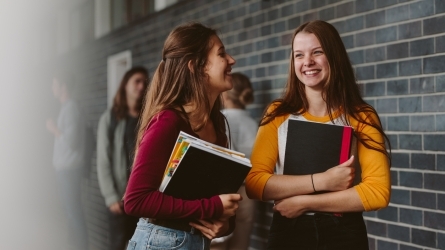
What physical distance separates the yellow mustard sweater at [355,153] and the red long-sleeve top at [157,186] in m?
0.29

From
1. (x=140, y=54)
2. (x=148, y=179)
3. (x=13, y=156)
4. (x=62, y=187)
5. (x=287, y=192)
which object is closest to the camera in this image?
(x=148, y=179)

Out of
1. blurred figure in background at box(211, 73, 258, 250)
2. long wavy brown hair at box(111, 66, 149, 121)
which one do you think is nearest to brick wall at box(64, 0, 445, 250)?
blurred figure in background at box(211, 73, 258, 250)

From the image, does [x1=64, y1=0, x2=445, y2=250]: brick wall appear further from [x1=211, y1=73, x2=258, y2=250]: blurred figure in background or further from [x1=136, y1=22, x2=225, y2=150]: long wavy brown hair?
[x1=136, y1=22, x2=225, y2=150]: long wavy brown hair

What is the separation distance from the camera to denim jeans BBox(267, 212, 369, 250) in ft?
6.68

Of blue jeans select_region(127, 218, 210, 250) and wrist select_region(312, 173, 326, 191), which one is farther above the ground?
wrist select_region(312, 173, 326, 191)

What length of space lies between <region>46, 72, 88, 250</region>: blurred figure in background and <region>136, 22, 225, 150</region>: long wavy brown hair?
387cm

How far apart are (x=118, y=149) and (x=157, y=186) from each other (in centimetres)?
270

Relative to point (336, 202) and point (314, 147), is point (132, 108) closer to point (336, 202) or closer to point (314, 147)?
point (314, 147)

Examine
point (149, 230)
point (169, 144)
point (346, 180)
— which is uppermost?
point (169, 144)

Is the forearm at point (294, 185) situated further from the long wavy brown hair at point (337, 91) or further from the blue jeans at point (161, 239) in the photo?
the blue jeans at point (161, 239)

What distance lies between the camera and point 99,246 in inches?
339

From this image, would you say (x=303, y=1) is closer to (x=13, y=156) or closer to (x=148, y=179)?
(x=148, y=179)

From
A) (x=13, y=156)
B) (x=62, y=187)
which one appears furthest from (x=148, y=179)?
(x=13, y=156)

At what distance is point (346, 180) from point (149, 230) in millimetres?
667
